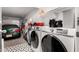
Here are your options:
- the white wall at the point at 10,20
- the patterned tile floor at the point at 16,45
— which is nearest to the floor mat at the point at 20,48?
the patterned tile floor at the point at 16,45

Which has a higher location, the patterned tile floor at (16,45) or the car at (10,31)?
the car at (10,31)

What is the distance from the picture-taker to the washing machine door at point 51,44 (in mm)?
923

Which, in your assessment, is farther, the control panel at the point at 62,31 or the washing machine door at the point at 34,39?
the washing machine door at the point at 34,39

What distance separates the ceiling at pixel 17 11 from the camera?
0.97 m

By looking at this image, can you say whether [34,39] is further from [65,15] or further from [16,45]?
[65,15]

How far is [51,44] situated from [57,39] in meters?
0.11

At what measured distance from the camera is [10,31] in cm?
101

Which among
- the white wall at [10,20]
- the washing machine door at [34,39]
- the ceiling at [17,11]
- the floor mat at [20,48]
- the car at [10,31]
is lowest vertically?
the floor mat at [20,48]

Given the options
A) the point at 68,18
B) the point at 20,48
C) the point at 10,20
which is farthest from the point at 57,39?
the point at 10,20

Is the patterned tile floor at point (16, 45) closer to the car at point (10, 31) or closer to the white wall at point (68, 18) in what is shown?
the car at point (10, 31)

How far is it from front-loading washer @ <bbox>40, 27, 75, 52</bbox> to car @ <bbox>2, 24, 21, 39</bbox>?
0.26 metres

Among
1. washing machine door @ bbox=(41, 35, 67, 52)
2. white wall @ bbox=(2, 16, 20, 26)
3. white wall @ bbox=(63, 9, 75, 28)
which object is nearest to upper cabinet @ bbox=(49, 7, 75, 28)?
white wall @ bbox=(63, 9, 75, 28)
